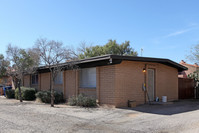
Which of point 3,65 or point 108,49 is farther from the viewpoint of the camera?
point 108,49

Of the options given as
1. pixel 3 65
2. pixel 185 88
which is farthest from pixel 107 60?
pixel 3 65

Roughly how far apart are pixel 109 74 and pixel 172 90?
6.41 metres

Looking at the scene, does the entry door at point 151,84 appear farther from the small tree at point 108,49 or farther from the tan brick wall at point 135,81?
the small tree at point 108,49

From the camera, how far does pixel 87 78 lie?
13.9 meters

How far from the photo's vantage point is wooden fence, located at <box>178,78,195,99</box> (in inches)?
704

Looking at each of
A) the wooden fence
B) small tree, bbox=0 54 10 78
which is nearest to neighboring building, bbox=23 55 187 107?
the wooden fence

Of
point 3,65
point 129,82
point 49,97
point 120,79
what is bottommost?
point 49,97

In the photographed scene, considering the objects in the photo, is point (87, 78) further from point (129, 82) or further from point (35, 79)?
point (35, 79)

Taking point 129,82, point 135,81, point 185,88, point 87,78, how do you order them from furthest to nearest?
point 185,88 < point 87,78 < point 135,81 < point 129,82

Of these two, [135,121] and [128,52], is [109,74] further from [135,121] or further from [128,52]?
[128,52]

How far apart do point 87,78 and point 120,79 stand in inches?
109

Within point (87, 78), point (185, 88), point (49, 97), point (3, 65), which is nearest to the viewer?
point (87, 78)

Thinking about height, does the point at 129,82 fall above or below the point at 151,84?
above

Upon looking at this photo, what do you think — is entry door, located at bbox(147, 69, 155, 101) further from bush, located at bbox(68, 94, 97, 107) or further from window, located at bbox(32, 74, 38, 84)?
window, located at bbox(32, 74, 38, 84)
